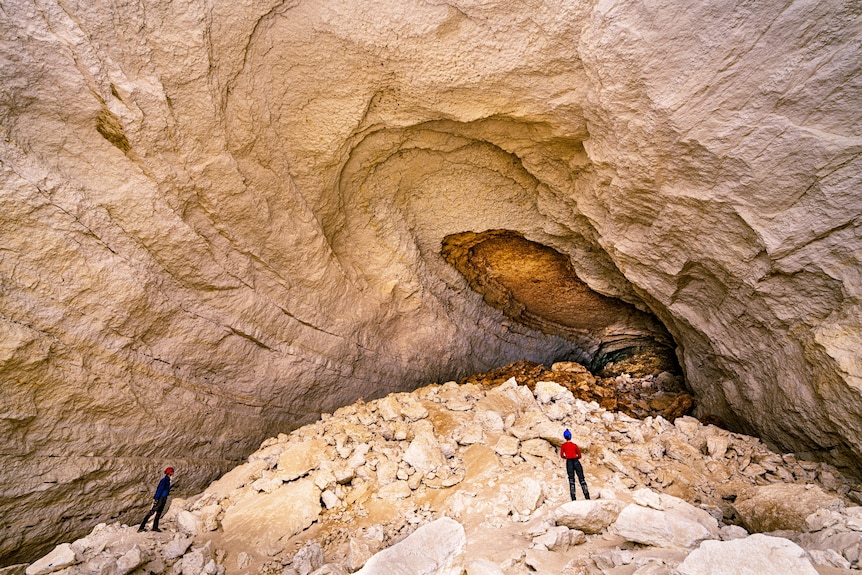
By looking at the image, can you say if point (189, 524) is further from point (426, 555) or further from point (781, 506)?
point (781, 506)

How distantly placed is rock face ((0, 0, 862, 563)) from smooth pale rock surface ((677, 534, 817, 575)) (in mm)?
1905

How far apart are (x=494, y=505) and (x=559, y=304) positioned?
4.59 m

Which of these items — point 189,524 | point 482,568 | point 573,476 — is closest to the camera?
point 482,568

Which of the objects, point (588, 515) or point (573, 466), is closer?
point (588, 515)

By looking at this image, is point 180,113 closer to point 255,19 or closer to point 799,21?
point 255,19

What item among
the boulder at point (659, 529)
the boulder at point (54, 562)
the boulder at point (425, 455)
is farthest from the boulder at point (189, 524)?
the boulder at point (659, 529)

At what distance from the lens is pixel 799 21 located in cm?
272

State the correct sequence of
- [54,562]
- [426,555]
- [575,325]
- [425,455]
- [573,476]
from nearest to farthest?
[426,555], [54,562], [573,476], [425,455], [575,325]

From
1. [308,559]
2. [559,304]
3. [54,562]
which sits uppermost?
[559,304]

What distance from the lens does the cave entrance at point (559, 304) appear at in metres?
6.14

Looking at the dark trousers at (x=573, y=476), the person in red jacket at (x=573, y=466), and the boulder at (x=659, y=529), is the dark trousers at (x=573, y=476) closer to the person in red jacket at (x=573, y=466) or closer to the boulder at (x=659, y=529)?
the person in red jacket at (x=573, y=466)

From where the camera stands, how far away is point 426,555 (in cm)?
248

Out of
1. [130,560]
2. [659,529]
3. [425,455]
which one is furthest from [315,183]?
[659,529]

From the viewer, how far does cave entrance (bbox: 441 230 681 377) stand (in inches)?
242
